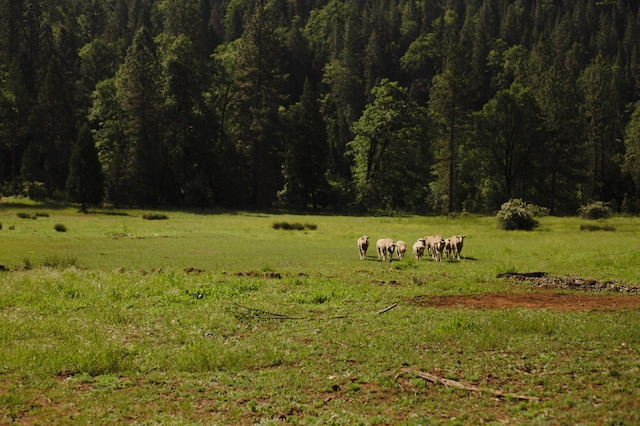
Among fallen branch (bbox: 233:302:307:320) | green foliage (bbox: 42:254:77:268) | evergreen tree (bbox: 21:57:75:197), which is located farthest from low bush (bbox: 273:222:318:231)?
evergreen tree (bbox: 21:57:75:197)

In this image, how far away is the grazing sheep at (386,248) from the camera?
27.9 m

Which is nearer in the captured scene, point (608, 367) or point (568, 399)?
point (568, 399)

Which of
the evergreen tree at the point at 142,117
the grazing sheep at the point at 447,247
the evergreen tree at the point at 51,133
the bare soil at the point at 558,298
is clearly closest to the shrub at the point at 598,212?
the grazing sheep at the point at 447,247

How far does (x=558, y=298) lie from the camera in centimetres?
1767

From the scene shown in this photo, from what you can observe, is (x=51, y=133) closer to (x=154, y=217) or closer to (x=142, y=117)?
(x=142, y=117)

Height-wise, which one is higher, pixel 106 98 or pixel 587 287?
pixel 106 98

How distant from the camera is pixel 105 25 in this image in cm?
13938

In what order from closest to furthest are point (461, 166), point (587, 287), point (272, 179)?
point (587, 287), point (461, 166), point (272, 179)

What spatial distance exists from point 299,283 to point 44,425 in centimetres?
1246

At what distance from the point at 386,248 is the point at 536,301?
451 inches

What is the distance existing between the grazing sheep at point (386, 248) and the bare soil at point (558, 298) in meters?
8.43

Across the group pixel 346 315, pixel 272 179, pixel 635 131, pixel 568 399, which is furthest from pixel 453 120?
pixel 568 399

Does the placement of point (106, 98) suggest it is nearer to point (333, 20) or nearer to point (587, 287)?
point (587, 287)

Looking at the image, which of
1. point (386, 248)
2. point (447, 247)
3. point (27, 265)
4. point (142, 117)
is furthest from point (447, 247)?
point (142, 117)
